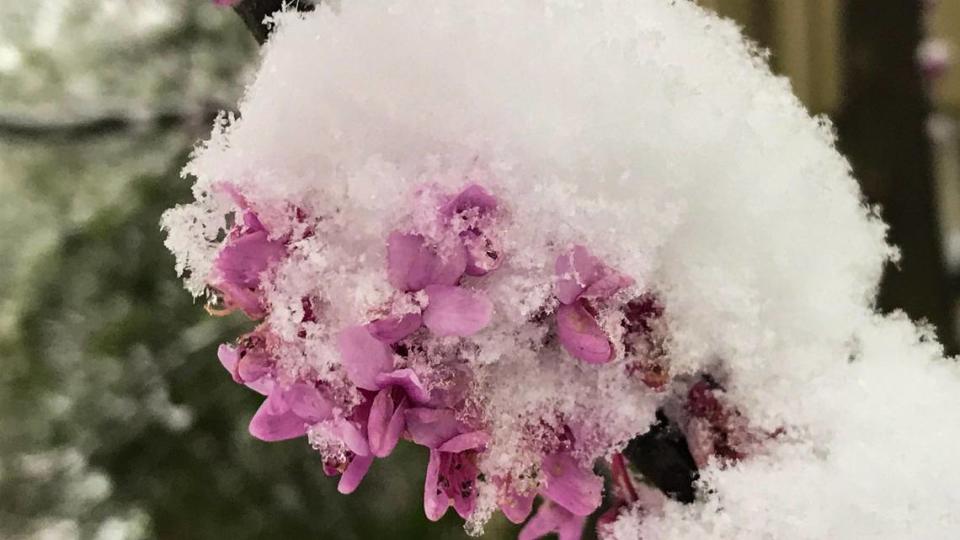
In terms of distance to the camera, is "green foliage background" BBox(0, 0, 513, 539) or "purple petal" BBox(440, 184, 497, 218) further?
"green foliage background" BBox(0, 0, 513, 539)

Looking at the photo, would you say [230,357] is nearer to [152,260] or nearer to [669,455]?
[669,455]

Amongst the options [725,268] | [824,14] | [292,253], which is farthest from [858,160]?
[292,253]

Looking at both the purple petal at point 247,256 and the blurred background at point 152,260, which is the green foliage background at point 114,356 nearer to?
the blurred background at point 152,260

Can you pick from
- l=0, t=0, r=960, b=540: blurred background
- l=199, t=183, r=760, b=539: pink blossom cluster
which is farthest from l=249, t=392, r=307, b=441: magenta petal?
l=0, t=0, r=960, b=540: blurred background

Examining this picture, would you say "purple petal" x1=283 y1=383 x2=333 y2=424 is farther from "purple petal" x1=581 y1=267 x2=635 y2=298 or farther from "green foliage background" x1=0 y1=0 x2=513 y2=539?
"green foliage background" x1=0 y1=0 x2=513 y2=539

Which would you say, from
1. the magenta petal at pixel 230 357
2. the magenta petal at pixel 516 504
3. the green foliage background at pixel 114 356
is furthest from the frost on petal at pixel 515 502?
the green foliage background at pixel 114 356

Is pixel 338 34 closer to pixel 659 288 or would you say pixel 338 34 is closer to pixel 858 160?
pixel 659 288

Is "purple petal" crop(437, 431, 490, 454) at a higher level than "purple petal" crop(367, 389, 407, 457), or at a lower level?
higher

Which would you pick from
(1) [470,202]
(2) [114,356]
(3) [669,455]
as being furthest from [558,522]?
(2) [114,356]
